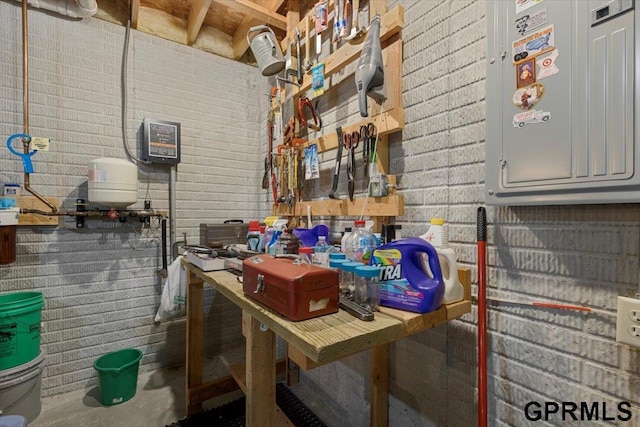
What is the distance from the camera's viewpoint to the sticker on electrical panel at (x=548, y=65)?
773mm

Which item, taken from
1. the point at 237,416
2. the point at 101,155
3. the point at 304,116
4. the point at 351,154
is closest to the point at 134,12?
the point at 101,155

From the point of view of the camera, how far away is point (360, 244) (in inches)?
43.1

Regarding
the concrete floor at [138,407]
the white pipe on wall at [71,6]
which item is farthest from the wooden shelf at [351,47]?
the concrete floor at [138,407]

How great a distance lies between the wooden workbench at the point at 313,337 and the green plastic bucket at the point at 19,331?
99 cm

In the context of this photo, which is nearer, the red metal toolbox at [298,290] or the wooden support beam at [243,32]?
the red metal toolbox at [298,290]

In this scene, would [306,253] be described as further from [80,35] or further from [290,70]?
[80,35]

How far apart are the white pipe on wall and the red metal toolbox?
7.11 ft

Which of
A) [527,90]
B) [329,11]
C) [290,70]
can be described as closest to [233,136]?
[290,70]

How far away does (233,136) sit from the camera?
8.27ft

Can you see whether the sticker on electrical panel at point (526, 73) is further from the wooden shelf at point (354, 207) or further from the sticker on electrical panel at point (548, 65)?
the wooden shelf at point (354, 207)

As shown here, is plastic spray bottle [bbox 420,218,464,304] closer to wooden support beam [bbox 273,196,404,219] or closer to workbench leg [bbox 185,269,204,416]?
wooden support beam [bbox 273,196,404,219]

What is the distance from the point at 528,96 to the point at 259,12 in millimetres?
1959

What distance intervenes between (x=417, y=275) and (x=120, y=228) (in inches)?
83.2

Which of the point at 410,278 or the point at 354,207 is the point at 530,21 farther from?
the point at 354,207
